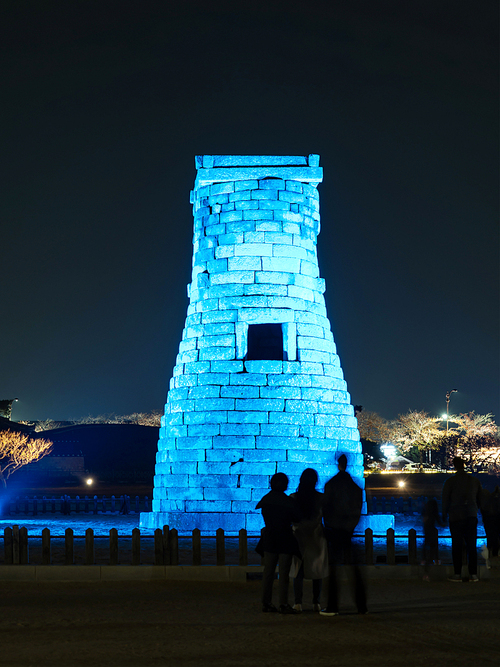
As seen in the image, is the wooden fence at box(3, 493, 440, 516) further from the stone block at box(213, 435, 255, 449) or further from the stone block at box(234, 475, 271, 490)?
the stone block at box(213, 435, 255, 449)

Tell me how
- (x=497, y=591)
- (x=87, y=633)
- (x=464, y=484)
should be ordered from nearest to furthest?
→ (x=87, y=633) < (x=497, y=591) < (x=464, y=484)

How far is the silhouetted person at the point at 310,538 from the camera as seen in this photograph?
8.71 m

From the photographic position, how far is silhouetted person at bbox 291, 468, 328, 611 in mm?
8711

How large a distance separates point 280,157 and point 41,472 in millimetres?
41030

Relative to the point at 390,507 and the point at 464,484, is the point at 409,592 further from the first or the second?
the point at 390,507

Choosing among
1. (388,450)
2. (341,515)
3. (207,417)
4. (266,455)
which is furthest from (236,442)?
(388,450)

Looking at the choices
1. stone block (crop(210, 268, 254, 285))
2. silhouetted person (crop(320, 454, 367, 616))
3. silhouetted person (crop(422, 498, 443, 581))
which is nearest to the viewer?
silhouetted person (crop(320, 454, 367, 616))

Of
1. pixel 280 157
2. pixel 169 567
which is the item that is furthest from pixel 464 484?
pixel 280 157

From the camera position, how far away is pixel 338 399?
66.1 ft

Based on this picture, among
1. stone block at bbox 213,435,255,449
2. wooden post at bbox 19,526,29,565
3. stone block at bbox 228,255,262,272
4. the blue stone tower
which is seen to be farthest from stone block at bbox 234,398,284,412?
wooden post at bbox 19,526,29,565

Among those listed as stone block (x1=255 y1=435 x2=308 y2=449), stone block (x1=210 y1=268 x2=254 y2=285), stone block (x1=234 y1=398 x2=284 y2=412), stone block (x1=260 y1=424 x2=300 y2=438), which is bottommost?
stone block (x1=255 y1=435 x2=308 y2=449)

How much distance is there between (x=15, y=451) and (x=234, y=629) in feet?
157

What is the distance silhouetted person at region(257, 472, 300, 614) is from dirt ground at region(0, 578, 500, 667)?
0.90 feet

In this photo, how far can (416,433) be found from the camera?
82562mm
